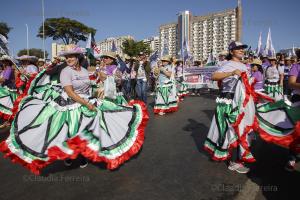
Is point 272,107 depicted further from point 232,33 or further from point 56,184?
point 232,33

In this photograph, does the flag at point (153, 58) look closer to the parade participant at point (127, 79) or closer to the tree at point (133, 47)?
the parade participant at point (127, 79)

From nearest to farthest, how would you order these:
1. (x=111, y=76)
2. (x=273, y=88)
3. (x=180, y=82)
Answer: (x=111, y=76) → (x=273, y=88) → (x=180, y=82)

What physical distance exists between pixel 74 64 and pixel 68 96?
1.59 ft

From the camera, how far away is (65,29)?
53.6 metres

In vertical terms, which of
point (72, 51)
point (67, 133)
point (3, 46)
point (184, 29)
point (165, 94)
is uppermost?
point (184, 29)

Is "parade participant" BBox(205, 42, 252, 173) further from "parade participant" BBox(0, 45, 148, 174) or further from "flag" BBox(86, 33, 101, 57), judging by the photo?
"flag" BBox(86, 33, 101, 57)

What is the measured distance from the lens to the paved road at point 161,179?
3.63 metres

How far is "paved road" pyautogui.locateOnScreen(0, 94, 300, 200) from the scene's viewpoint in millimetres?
3635

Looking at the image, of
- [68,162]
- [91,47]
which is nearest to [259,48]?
[91,47]

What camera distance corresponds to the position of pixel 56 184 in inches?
159

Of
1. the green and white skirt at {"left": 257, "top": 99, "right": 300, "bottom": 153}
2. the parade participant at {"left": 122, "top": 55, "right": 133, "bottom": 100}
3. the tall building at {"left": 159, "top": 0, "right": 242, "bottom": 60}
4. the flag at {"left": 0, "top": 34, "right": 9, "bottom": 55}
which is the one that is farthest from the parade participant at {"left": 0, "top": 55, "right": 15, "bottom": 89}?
the tall building at {"left": 159, "top": 0, "right": 242, "bottom": 60}

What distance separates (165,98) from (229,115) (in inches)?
229

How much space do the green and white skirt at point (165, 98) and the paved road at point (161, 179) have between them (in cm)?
450

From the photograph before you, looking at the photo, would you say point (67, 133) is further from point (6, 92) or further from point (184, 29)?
point (184, 29)
